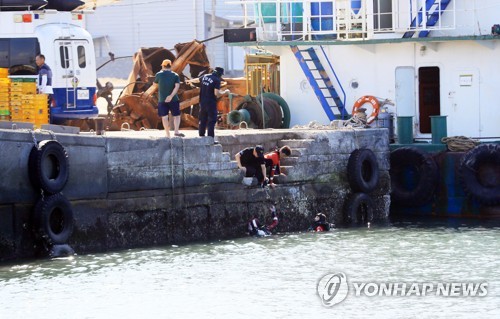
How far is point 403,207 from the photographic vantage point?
25.0 m

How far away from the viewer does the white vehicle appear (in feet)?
80.7

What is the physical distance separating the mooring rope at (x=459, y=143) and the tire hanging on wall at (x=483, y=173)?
0.32 m

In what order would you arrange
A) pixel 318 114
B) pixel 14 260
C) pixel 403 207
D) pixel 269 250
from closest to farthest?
pixel 14 260, pixel 269 250, pixel 403 207, pixel 318 114

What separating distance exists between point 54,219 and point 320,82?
8858 mm

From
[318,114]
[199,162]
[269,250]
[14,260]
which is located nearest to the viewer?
[14,260]

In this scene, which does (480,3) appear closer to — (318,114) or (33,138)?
(318,114)

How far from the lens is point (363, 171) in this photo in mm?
24125

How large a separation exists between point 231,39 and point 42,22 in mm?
3658

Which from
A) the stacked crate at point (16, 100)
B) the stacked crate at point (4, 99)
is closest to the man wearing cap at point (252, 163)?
the stacked crate at point (16, 100)

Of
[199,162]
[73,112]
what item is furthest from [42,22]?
[199,162]

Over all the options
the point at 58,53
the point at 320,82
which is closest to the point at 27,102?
the point at 58,53

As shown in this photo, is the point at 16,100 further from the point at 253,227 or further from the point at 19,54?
the point at 253,227

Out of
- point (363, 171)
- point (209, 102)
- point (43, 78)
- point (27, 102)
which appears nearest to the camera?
point (209, 102)

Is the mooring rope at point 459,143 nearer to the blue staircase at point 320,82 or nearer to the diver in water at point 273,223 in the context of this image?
Result: the blue staircase at point 320,82
